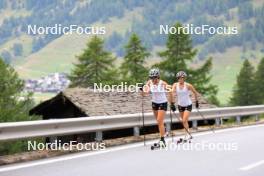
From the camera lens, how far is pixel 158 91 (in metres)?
13.3

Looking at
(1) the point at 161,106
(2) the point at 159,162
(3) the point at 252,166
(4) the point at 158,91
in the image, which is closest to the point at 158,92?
(4) the point at 158,91

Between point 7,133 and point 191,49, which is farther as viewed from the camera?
point 191,49

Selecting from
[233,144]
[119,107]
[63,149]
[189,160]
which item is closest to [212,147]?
[233,144]

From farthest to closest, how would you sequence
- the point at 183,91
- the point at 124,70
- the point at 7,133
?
the point at 124,70
the point at 183,91
the point at 7,133

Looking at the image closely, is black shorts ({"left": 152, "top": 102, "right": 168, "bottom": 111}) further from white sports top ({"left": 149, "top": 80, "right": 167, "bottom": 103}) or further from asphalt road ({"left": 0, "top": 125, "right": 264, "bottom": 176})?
asphalt road ({"left": 0, "top": 125, "right": 264, "bottom": 176})

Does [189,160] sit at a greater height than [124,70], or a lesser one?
lesser

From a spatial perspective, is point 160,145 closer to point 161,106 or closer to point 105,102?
point 161,106

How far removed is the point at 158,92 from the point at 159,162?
2.73 m

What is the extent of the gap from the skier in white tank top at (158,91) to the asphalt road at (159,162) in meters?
0.72

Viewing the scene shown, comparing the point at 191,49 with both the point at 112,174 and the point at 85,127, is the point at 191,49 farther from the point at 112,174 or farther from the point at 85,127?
the point at 112,174

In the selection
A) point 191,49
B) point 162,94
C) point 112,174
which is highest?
point 191,49

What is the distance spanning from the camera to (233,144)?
14.4 m

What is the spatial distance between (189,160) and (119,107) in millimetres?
11713

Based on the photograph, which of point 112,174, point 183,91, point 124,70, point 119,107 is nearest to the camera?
point 112,174
